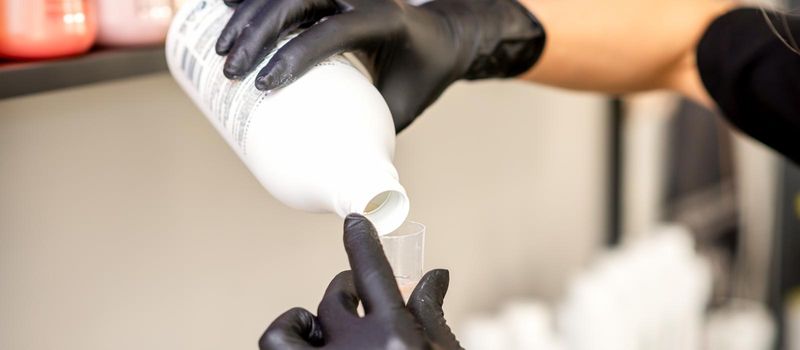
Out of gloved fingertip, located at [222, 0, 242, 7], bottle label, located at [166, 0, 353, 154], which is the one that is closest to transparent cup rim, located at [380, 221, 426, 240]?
bottle label, located at [166, 0, 353, 154]

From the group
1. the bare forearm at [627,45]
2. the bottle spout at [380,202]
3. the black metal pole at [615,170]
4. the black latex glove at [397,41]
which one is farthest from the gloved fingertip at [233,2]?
the black metal pole at [615,170]

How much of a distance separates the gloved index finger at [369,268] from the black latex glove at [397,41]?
0.47ft

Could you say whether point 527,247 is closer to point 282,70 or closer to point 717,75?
point 717,75

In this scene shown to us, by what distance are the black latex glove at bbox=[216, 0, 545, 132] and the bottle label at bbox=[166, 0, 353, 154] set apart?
0.01 metres

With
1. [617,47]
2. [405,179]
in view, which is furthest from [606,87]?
[405,179]

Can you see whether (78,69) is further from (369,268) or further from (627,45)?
(627,45)

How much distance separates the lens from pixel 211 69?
2.56 feet

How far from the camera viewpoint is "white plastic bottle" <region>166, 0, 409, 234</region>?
0.70 m

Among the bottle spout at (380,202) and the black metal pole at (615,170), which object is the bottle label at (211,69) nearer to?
the bottle spout at (380,202)

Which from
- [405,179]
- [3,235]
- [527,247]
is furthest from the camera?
Answer: [527,247]

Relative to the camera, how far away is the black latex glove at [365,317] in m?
0.62

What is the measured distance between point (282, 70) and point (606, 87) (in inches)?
26.9

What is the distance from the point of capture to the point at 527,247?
1.88 m

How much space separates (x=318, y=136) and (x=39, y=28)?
270 millimetres
